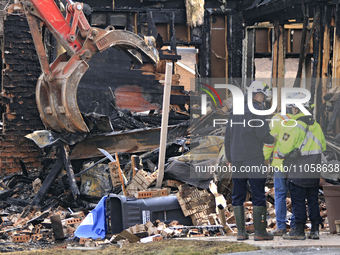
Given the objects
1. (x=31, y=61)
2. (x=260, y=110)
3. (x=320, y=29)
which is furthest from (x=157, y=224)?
(x=320, y=29)

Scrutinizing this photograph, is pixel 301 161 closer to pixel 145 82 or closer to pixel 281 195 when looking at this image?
pixel 281 195

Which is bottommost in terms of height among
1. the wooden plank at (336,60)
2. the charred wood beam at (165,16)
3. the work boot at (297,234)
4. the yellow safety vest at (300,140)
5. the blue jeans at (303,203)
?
the work boot at (297,234)

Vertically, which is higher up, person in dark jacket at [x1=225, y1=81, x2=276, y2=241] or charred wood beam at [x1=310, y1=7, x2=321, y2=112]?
charred wood beam at [x1=310, y1=7, x2=321, y2=112]

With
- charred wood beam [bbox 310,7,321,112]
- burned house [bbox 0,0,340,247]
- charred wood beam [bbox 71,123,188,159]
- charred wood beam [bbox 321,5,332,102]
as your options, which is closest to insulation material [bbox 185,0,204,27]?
burned house [bbox 0,0,340,247]

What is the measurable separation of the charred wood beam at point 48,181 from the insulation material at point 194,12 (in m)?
7.54

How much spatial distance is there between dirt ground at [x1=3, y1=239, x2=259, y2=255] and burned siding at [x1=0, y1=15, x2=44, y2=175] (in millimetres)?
5648

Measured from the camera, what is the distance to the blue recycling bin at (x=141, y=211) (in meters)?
6.78

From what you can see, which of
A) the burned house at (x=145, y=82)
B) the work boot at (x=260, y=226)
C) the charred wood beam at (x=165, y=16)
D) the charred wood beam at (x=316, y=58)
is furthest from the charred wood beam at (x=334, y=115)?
the work boot at (x=260, y=226)

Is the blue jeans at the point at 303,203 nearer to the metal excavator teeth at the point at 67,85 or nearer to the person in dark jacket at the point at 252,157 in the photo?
the person in dark jacket at the point at 252,157

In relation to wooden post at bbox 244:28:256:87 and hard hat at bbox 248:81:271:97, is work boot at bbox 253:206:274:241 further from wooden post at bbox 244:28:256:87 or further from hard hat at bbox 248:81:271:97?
wooden post at bbox 244:28:256:87

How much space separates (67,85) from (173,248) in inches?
182

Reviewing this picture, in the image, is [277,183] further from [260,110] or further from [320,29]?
[320,29]

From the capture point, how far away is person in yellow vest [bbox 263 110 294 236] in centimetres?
591

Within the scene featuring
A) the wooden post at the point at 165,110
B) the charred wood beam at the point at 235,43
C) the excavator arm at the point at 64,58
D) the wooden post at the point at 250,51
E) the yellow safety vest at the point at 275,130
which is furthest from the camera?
the wooden post at the point at 250,51
